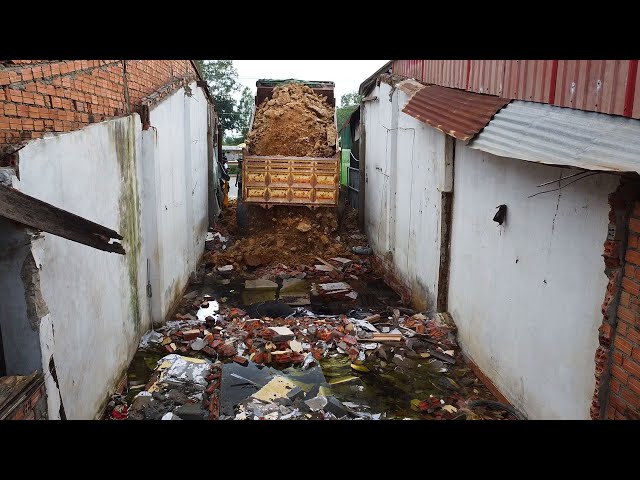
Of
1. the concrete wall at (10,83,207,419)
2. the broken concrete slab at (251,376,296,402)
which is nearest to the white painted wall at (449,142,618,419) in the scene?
the broken concrete slab at (251,376,296,402)

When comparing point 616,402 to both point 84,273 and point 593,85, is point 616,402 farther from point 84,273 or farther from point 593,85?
point 84,273

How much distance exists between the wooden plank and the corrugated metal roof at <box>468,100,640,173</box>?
10.3ft

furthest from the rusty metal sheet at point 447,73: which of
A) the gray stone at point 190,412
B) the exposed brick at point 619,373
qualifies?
the gray stone at point 190,412

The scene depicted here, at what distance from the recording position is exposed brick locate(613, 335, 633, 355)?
12.0ft

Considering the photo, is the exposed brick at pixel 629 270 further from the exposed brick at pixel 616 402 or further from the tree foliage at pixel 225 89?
the tree foliage at pixel 225 89

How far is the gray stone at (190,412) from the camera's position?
555 cm

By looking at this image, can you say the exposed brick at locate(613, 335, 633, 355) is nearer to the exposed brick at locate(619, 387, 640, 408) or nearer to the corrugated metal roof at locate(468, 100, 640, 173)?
the exposed brick at locate(619, 387, 640, 408)

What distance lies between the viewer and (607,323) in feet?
12.7

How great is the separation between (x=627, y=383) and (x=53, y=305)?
4412mm

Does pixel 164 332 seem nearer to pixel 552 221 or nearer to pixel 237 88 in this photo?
pixel 552 221

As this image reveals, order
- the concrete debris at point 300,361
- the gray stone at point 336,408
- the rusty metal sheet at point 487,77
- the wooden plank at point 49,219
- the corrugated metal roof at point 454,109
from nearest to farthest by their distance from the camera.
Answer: the wooden plank at point 49,219, the gray stone at point 336,408, the concrete debris at point 300,361, the corrugated metal roof at point 454,109, the rusty metal sheet at point 487,77

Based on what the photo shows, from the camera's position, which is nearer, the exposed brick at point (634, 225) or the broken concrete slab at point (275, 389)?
the exposed brick at point (634, 225)

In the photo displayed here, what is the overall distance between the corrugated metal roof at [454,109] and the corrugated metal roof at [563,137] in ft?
0.81

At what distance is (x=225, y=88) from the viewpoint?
34.3 m
